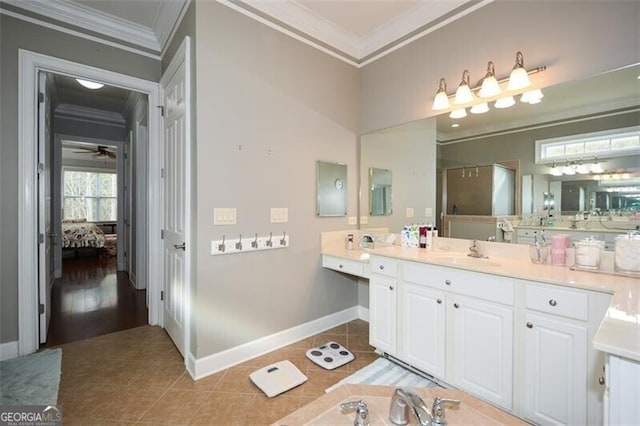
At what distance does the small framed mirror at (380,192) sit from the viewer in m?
3.14

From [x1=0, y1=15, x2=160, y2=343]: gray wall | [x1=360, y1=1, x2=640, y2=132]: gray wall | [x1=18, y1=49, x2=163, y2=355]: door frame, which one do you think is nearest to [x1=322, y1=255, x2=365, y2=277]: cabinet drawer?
[x1=360, y1=1, x2=640, y2=132]: gray wall

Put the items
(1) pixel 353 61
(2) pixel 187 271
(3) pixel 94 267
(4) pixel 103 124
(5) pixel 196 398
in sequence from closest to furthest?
(5) pixel 196 398 → (2) pixel 187 271 → (1) pixel 353 61 → (4) pixel 103 124 → (3) pixel 94 267

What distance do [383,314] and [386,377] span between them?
0.45 m

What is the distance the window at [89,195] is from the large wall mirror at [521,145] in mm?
9885

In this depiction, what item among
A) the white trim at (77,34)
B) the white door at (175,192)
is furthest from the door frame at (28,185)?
the white door at (175,192)

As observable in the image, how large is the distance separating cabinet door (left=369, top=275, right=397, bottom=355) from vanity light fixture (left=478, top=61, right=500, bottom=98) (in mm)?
1585

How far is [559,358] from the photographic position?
150 cm

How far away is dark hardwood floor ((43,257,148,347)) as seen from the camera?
296 cm

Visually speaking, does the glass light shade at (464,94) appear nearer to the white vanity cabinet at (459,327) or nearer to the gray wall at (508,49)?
the gray wall at (508,49)

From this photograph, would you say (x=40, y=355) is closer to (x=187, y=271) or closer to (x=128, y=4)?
(x=187, y=271)

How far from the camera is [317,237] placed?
293 cm

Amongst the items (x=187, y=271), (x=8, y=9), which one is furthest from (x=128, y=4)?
(x=187, y=271)

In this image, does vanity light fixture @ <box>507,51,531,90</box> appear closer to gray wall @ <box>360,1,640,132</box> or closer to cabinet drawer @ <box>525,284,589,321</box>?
gray wall @ <box>360,1,640,132</box>

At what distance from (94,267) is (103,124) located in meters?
2.93
